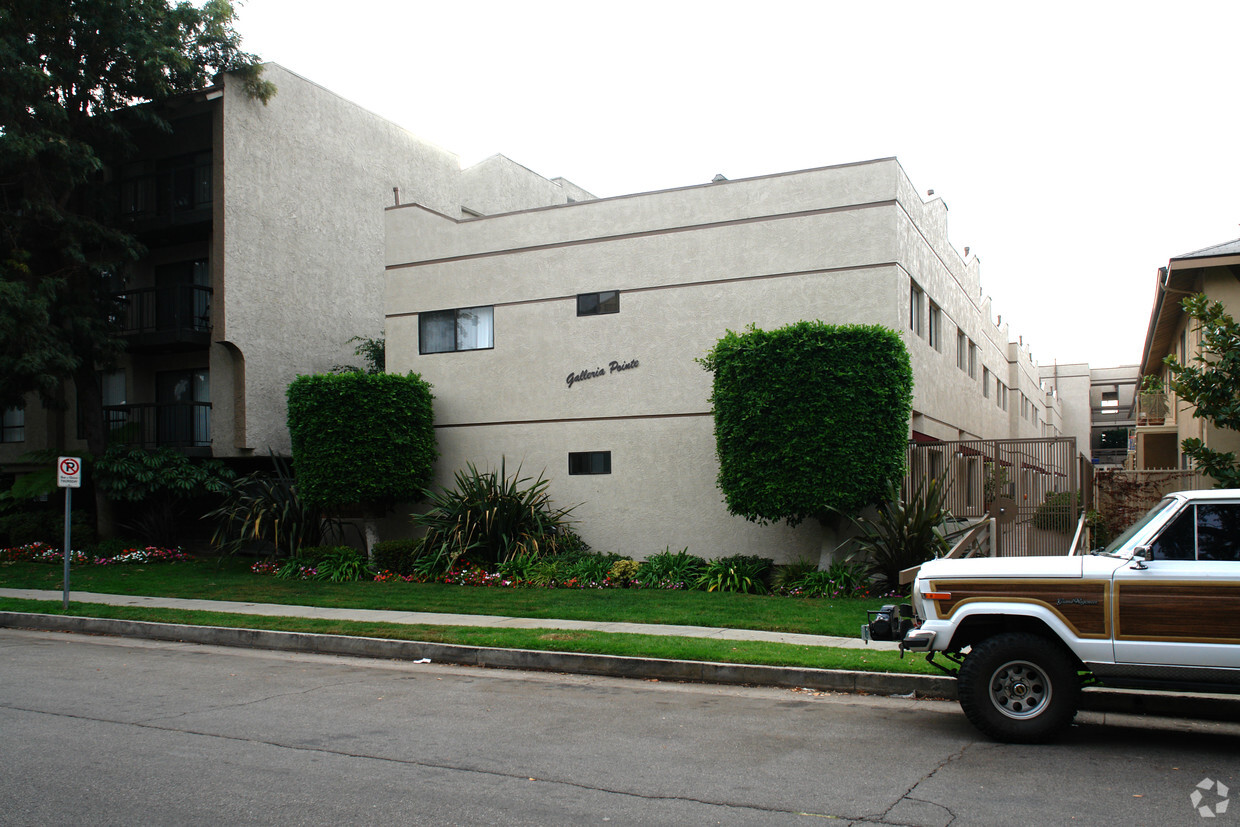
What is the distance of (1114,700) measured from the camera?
785 cm

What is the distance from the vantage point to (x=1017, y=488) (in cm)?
1576

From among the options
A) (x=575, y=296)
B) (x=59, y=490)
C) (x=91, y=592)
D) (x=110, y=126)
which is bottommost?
(x=91, y=592)

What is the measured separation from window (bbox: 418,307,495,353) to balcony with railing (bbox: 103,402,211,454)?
564cm

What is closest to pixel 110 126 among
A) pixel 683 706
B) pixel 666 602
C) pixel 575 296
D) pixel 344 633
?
pixel 575 296

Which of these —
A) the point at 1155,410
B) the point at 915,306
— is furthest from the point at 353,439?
the point at 1155,410

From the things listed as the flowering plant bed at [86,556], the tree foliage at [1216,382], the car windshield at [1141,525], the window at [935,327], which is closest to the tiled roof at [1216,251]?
the tree foliage at [1216,382]

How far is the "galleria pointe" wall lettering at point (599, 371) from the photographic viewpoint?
18859 mm

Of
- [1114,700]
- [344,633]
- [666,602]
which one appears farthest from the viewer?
[666,602]

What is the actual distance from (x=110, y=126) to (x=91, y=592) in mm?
10765

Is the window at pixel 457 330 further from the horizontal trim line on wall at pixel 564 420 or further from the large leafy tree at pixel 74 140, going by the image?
the large leafy tree at pixel 74 140

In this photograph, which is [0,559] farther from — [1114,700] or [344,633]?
[1114,700]

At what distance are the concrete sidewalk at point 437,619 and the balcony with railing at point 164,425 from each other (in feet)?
19.2

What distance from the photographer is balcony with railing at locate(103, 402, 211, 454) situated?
22.5 meters

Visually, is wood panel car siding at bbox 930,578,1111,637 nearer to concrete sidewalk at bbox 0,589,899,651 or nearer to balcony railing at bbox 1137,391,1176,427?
concrete sidewalk at bbox 0,589,899,651
